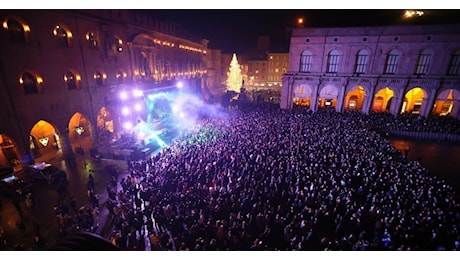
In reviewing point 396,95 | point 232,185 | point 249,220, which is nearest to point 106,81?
point 232,185

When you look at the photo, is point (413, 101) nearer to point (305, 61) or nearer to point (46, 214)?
point (305, 61)

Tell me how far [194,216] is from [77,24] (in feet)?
→ 61.8

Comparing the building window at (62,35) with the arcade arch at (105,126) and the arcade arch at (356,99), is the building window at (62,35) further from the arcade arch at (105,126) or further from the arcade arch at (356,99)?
the arcade arch at (356,99)

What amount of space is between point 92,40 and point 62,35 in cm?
284

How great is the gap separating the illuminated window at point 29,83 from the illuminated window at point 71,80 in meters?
2.27

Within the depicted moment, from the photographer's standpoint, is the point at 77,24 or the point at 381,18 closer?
the point at 77,24

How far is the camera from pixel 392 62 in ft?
83.6

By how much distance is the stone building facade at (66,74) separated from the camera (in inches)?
550

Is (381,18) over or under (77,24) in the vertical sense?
over

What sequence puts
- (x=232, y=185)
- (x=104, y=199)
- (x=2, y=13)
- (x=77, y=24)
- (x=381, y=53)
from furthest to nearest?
(x=381, y=53)
(x=77, y=24)
(x=2, y=13)
(x=104, y=199)
(x=232, y=185)

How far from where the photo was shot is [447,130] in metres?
20.8

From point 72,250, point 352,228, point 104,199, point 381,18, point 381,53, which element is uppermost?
point 381,18

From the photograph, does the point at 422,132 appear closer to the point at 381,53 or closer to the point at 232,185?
the point at 381,53

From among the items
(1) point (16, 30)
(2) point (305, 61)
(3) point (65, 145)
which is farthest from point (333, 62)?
(1) point (16, 30)
